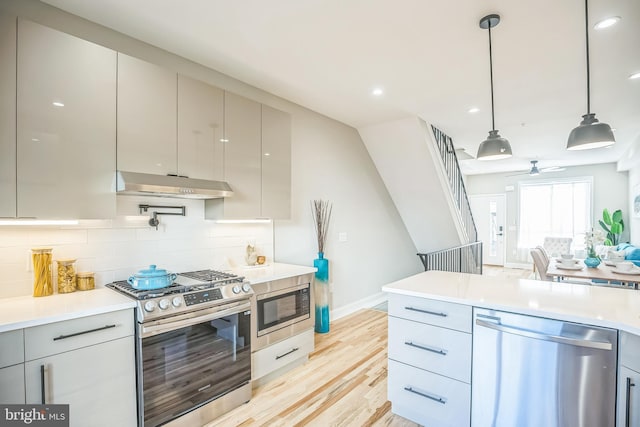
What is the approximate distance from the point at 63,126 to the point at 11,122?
22cm

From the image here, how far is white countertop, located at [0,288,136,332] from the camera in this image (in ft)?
5.03

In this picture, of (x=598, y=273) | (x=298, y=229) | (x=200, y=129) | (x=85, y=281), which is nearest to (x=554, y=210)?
(x=598, y=273)

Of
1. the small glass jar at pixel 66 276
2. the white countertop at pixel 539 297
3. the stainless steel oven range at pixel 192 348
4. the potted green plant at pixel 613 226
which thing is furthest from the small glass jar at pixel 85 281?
the potted green plant at pixel 613 226

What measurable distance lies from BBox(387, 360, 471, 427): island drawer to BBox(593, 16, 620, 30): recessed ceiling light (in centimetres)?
262

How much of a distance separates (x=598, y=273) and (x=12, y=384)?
17.8 feet

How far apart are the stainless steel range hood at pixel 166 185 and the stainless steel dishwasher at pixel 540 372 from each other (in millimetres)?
2055

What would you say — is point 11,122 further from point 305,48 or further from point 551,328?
point 551,328

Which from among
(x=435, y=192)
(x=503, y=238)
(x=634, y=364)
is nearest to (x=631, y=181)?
(x=503, y=238)

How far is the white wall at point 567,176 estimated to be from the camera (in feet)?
24.1

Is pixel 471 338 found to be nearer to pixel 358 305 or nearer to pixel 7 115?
pixel 7 115

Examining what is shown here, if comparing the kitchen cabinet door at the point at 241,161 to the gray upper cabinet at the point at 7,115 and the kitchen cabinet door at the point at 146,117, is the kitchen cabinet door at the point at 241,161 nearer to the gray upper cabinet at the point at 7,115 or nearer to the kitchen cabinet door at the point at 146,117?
the kitchen cabinet door at the point at 146,117

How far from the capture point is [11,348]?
1484 mm

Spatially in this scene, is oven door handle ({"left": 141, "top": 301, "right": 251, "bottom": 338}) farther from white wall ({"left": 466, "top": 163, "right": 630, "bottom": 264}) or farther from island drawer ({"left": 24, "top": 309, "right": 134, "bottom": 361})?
white wall ({"left": 466, "top": 163, "right": 630, "bottom": 264})

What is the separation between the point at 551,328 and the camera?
5.22 feet
